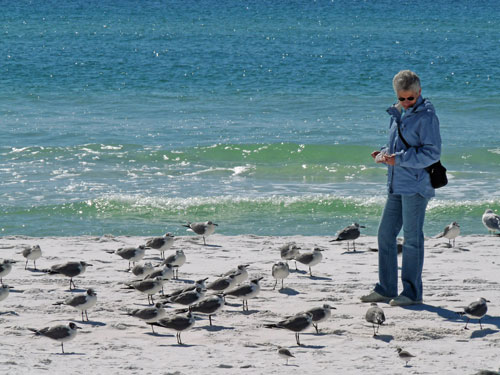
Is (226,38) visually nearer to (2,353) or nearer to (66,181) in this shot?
(66,181)

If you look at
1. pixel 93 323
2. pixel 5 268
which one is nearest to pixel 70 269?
pixel 5 268

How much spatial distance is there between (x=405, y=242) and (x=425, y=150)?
109 centimetres

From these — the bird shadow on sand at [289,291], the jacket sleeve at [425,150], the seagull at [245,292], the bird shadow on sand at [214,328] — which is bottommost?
the bird shadow on sand at [214,328]

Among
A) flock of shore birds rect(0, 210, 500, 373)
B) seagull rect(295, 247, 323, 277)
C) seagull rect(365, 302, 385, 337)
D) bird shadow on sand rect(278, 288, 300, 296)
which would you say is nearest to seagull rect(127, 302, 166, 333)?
flock of shore birds rect(0, 210, 500, 373)

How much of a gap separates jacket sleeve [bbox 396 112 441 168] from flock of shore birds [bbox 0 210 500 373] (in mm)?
1449

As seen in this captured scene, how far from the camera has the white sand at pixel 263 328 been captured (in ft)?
24.3

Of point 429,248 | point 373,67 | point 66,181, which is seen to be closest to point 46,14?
point 373,67

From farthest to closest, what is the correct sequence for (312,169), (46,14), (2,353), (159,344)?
(46,14)
(312,169)
(159,344)
(2,353)

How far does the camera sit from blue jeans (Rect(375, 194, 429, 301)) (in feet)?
28.3

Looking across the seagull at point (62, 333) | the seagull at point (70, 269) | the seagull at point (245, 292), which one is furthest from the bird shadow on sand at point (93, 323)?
the seagull at point (70, 269)

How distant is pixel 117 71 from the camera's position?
3853 centimetres

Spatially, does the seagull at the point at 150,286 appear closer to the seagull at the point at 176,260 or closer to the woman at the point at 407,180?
the seagull at the point at 176,260

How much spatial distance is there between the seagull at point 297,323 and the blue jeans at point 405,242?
1283 mm

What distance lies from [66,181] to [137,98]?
12.1 metres
